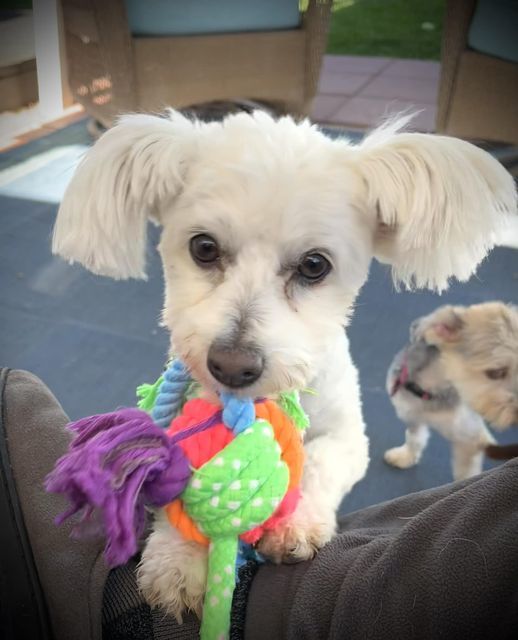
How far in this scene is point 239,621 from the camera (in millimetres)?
681

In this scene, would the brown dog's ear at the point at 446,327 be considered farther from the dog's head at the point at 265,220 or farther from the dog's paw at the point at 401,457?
the dog's head at the point at 265,220

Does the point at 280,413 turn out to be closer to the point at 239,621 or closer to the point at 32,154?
the point at 239,621

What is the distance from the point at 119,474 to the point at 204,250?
0.34 meters

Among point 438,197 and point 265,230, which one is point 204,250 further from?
point 438,197

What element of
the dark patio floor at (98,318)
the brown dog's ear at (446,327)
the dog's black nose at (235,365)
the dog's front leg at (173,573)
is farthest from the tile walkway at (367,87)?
the dog's front leg at (173,573)

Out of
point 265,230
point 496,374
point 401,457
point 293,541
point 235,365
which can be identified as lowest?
point 401,457

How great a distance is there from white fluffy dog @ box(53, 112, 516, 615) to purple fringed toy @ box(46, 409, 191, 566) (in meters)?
0.11

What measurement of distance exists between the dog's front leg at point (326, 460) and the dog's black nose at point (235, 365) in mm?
205

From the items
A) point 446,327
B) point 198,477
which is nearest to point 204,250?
point 198,477

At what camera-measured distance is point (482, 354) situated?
1.33 m

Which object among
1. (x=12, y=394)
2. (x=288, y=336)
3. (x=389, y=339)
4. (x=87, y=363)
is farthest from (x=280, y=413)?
(x=389, y=339)

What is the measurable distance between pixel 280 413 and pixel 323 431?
0.23 metres

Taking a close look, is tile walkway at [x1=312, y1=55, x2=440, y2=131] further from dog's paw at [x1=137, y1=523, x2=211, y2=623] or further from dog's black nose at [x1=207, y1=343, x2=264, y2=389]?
dog's paw at [x1=137, y1=523, x2=211, y2=623]

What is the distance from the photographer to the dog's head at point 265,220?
0.75m
